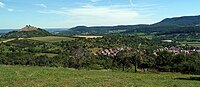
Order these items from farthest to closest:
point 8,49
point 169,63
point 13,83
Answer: point 8,49 < point 169,63 < point 13,83

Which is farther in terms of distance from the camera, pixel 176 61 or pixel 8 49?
pixel 8 49

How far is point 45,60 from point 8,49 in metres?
67.4

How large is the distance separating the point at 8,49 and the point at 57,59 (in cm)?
6597

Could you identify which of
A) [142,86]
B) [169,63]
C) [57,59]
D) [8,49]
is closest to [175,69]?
[169,63]

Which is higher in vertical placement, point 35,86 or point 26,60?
point 35,86

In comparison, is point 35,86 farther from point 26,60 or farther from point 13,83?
point 26,60

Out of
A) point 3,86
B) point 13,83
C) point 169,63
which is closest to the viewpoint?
point 3,86

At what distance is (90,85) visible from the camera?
3431 centimetres

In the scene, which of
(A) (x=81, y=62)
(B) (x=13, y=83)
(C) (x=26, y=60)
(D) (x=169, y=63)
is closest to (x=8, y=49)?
A: (C) (x=26, y=60)

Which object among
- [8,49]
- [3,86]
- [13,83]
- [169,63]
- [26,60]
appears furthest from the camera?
[8,49]

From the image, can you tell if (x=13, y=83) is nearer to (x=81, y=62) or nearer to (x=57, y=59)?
(x=81, y=62)

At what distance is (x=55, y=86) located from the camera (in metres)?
32.6

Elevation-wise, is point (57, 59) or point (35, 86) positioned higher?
point (35, 86)

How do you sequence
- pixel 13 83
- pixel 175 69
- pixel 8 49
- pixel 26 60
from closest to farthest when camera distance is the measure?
pixel 13 83, pixel 175 69, pixel 26 60, pixel 8 49
